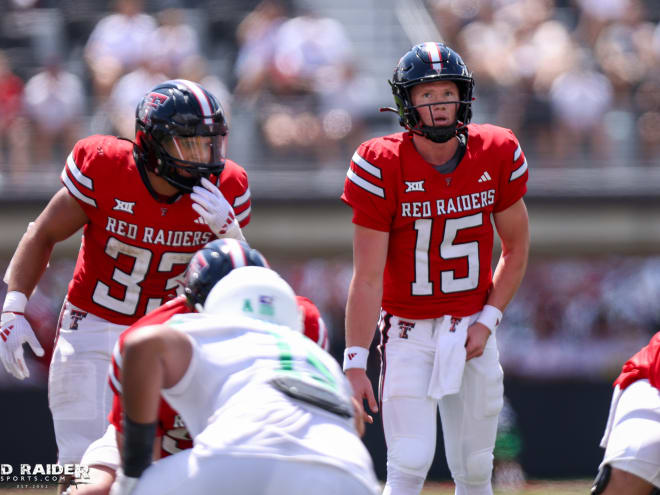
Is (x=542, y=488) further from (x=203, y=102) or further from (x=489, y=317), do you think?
(x=203, y=102)

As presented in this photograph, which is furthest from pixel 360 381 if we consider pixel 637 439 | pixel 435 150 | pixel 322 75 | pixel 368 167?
pixel 322 75

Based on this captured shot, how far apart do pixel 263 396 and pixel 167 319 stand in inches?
24.0

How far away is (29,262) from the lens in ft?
15.2

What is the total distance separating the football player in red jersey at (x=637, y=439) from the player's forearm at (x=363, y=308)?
3.42 feet

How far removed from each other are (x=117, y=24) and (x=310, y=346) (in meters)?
7.52

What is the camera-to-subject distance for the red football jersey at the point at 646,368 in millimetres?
4233

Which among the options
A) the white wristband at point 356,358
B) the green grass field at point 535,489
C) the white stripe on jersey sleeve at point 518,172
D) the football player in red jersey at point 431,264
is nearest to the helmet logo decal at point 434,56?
the football player in red jersey at point 431,264

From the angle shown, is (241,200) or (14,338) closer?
(14,338)

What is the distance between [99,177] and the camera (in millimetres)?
4562

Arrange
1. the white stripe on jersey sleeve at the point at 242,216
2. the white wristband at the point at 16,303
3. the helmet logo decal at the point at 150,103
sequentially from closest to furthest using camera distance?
1. the helmet logo decal at the point at 150,103
2. the white wristband at the point at 16,303
3. the white stripe on jersey sleeve at the point at 242,216

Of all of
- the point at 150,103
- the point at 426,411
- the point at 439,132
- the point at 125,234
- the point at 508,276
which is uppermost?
the point at 150,103

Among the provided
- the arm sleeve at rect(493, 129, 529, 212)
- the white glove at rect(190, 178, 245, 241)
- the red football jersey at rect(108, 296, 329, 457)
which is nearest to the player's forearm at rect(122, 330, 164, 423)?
the red football jersey at rect(108, 296, 329, 457)

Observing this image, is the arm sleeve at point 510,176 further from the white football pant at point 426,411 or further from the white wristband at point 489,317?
the white football pant at point 426,411

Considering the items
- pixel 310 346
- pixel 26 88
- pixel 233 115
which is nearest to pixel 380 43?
pixel 233 115
